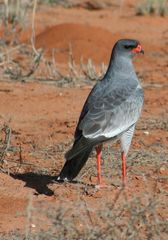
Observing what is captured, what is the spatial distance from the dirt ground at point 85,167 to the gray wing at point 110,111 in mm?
493

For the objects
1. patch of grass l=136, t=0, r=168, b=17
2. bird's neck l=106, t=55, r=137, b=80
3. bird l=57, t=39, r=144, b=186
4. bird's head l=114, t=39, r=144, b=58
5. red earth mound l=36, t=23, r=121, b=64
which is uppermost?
bird's head l=114, t=39, r=144, b=58

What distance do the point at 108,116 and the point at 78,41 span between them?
7.72 meters

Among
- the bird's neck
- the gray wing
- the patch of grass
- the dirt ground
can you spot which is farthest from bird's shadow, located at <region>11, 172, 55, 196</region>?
the patch of grass

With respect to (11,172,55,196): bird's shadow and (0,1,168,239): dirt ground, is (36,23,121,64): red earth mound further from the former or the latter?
(11,172,55,196): bird's shadow

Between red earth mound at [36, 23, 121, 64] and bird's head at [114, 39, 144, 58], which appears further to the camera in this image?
red earth mound at [36, 23, 121, 64]

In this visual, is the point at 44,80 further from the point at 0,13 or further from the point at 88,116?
the point at 88,116

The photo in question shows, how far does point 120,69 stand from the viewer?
8484mm

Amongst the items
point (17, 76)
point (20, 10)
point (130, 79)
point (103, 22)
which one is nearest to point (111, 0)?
point (103, 22)

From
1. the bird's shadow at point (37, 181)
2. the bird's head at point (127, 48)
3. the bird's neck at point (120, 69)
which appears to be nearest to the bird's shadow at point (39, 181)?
the bird's shadow at point (37, 181)

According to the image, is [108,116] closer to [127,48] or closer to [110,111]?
[110,111]

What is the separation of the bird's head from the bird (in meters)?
0.04

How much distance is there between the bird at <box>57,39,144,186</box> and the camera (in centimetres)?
773

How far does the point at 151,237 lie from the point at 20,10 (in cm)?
1114

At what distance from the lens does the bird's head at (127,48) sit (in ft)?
28.5
